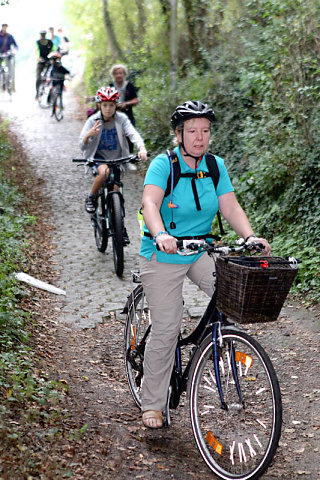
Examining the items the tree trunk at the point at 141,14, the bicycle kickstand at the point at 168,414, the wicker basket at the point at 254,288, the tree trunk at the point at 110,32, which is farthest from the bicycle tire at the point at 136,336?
the tree trunk at the point at 110,32

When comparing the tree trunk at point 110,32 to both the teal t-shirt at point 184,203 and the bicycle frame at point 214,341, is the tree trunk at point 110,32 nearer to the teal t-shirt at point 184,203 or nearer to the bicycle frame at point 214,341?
the teal t-shirt at point 184,203

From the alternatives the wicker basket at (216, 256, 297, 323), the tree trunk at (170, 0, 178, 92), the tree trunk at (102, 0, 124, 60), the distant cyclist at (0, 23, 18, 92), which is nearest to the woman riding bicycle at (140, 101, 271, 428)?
the wicker basket at (216, 256, 297, 323)

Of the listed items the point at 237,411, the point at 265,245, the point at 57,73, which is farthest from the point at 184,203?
the point at 57,73

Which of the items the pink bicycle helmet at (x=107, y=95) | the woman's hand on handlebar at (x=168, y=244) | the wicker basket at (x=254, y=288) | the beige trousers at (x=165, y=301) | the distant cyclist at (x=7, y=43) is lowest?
the beige trousers at (x=165, y=301)

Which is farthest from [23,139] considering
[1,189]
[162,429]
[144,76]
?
[162,429]

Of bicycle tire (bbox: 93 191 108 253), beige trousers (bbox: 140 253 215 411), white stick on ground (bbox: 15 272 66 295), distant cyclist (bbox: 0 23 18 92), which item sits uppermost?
distant cyclist (bbox: 0 23 18 92)

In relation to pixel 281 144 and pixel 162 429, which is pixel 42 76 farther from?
pixel 162 429

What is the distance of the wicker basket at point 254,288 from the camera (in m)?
3.23

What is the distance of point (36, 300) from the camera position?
736cm

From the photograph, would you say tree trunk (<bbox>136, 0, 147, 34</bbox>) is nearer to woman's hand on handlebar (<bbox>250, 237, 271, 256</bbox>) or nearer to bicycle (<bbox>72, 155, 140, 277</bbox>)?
bicycle (<bbox>72, 155, 140, 277</bbox>)

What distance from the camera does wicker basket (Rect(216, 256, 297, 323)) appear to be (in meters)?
3.23

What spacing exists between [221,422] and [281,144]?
6.95 m

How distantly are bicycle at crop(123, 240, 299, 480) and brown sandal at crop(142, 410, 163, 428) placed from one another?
399 mm

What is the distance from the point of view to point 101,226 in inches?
355
